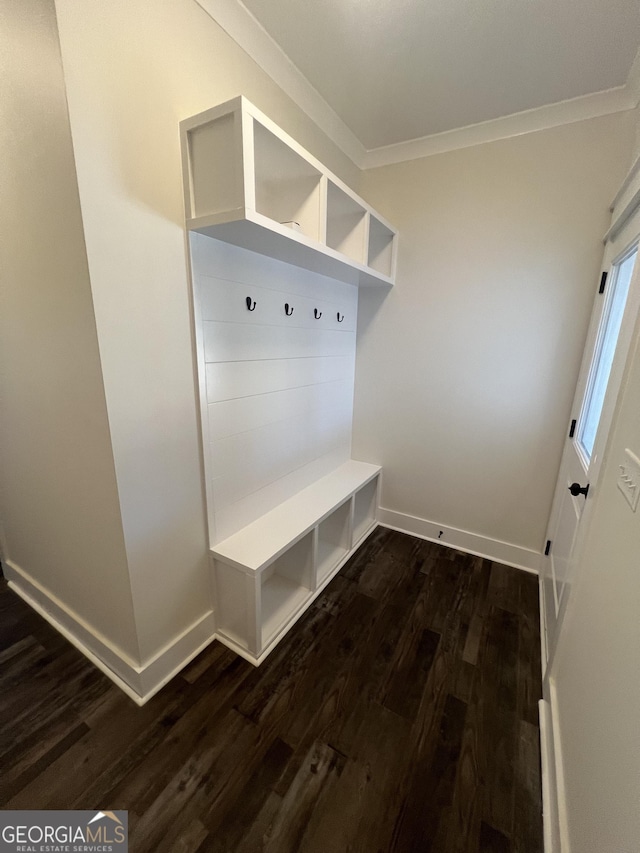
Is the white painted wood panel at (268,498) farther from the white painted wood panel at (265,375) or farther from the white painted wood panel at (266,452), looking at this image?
the white painted wood panel at (265,375)

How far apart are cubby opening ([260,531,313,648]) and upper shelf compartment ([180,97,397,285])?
1436mm

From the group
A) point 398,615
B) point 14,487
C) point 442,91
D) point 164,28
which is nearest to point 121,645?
point 14,487

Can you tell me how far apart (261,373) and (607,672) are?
1589mm

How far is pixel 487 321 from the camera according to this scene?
213 centimetres

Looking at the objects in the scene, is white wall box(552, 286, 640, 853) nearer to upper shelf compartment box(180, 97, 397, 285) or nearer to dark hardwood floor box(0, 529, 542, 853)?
dark hardwood floor box(0, 529, 542, 853)

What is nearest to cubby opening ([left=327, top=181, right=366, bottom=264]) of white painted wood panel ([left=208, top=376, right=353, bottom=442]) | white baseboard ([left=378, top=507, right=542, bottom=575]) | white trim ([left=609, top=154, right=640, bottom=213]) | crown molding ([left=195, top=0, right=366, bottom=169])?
crown molding ([left=195, top=0, right=366, bottom=169])

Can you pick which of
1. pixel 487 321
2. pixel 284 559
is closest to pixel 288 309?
pixel 487 321

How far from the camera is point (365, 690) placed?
1466mm

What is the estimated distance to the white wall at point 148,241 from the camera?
991 millimetres

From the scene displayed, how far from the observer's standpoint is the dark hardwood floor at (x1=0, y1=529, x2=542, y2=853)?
1.05 m

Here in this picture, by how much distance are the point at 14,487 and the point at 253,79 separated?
2.21 meters

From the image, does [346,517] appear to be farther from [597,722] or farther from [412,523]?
[597,722]

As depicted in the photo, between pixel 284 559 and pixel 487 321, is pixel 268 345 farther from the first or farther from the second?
pixel 487 321

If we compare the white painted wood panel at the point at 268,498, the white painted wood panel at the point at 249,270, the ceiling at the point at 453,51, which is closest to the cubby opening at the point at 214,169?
the white painted wood panel at the point at 249,270
